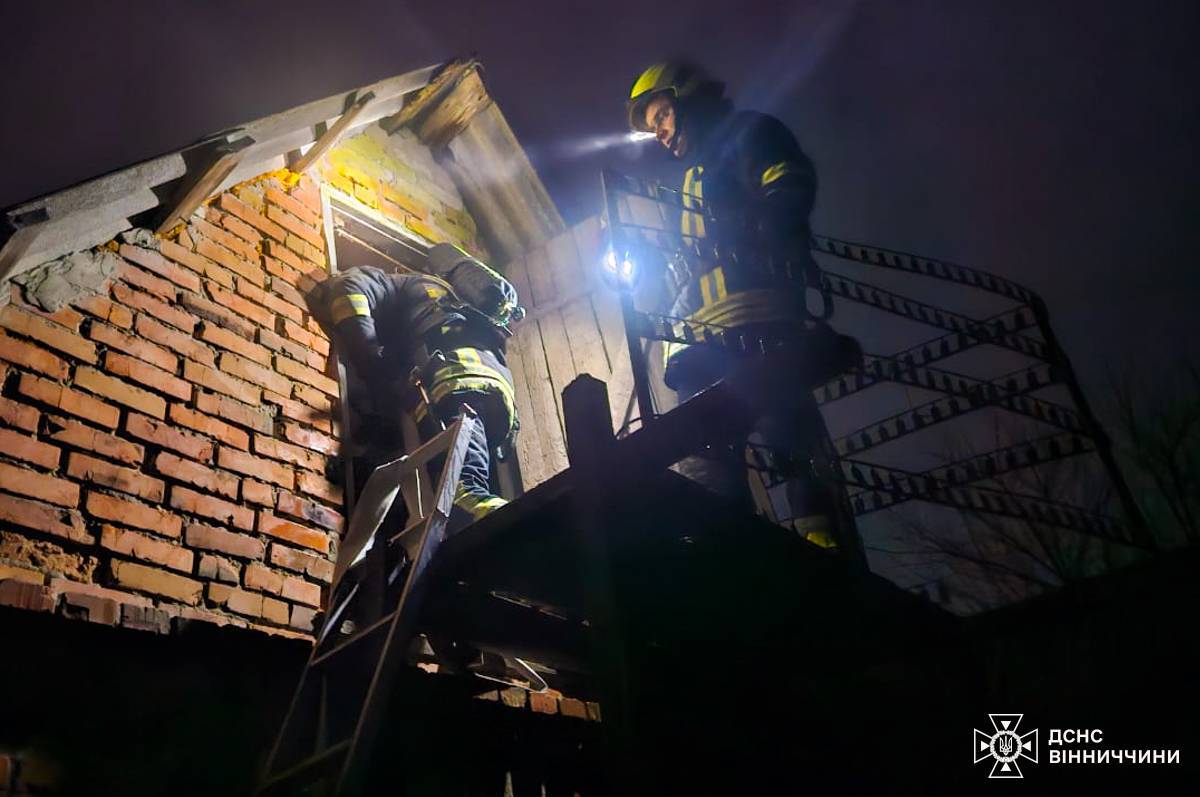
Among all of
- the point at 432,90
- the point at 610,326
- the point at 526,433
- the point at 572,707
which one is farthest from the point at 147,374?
the point at 432,90

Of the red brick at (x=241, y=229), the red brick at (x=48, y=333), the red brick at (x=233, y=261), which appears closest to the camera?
the red brick at (x=48, y=333)

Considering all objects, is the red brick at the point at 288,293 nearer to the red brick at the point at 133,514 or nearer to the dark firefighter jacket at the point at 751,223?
the red brick at the point at 133,514

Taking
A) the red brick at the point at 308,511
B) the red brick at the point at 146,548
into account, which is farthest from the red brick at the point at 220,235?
the red brick at the point at 146,548

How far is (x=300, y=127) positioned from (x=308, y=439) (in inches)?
74.3

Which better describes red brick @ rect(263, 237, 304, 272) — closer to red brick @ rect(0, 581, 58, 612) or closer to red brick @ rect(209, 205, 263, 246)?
red brick @ rect(209, 205, 263, 246)

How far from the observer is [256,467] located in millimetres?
3240

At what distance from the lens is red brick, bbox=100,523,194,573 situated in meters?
2.62

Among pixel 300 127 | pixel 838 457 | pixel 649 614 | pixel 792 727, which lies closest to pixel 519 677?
pixel 649 614

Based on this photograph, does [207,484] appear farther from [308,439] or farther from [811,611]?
[811,611]

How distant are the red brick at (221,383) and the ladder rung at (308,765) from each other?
Answer: 1711mm

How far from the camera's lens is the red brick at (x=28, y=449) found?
97.4 inches

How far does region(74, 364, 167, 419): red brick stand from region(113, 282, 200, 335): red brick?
41 centimetres

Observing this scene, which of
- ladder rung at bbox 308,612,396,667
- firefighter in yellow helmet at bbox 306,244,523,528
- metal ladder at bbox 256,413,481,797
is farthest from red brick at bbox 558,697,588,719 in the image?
ladder rung at bbox 308,612,396,667

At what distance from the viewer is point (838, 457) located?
3.78m
